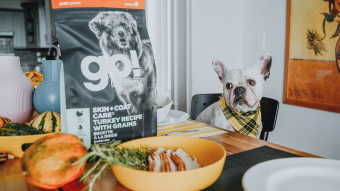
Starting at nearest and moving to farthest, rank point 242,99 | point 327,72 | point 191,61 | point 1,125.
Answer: point 1,125
point 242,99
point 327,72
point 191,61

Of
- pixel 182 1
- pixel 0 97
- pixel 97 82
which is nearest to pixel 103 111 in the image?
pixel 97 82

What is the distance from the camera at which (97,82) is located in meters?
0.56

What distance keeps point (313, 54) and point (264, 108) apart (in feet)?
1.53

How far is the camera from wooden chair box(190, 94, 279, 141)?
149 centimetres

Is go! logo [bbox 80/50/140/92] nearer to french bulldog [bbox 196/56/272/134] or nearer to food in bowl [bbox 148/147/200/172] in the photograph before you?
food in bowl [bbox 148/147/200/172]

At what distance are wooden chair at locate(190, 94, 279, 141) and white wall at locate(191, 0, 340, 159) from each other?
1.30 ft

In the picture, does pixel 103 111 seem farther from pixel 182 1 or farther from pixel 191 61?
pixel 182 1

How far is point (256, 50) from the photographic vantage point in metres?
2.16

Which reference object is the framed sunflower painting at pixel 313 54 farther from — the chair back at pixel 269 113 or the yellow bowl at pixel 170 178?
the yellow bowl at pixel 170 178

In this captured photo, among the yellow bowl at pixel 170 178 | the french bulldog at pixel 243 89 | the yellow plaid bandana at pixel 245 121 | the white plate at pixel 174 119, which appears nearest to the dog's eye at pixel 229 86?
the french bulldog at pixel 243 89

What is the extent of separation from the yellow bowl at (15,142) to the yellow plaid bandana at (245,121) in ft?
3.17

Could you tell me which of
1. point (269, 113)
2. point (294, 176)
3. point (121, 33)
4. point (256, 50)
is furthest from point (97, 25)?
point (256, 50)

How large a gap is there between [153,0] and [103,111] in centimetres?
173

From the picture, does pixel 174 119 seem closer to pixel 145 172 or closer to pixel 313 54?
pixel 145 172
